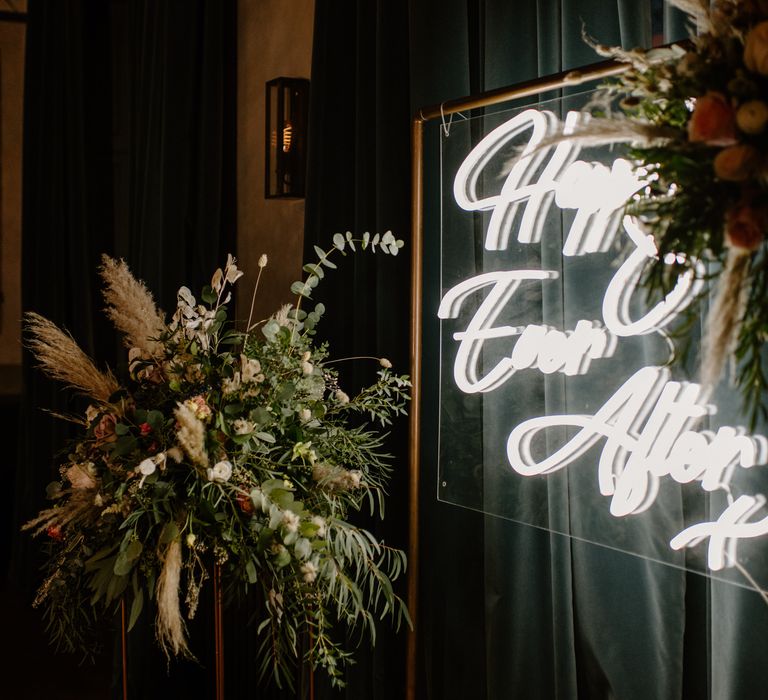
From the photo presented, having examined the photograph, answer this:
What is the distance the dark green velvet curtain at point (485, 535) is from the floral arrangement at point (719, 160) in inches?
17.8

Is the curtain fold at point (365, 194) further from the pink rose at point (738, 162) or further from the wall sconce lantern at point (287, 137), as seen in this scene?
the pink rose at point (738, 162)

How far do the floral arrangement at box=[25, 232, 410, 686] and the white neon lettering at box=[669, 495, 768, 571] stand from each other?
23.4 inches

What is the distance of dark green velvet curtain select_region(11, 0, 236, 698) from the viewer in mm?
2645

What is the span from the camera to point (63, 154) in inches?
137

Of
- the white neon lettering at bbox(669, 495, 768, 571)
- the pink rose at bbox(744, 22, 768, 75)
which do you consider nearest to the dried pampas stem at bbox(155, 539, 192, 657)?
the white neon lettering at bbox(669, 495, 768, 571)

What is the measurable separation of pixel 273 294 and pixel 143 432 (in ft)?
3.81

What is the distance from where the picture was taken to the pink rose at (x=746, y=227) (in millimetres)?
743

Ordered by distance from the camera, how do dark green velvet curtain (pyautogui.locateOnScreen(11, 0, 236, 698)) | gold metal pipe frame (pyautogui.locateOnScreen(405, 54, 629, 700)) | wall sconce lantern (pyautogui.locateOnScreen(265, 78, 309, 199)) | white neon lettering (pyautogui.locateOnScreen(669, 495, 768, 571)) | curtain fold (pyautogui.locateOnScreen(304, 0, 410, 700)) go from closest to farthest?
white neon lettering (pyautogui.locateOnScreen(669, 495, 768, 571))
gold metal pipe frame (pyautogui.locateOnScreen(405, 54, 629, 700))
curtain fold (pyautogui.locateOnScreen(304, 0, 410, 700))
wall sconce lantern (pyautogui.locateOnScreen(265, 78, 309, 199))
dark green velvet curtain (pyautogui.locateOnScreen(11, 0, 236, 698))

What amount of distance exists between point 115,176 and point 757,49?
3.75 m

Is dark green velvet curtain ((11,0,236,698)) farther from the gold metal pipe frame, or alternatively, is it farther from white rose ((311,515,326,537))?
white rose ((311,515,326,537))

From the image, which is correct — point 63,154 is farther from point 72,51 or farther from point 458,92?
point 458,92

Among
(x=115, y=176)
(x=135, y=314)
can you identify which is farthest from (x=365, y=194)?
(x=115, y=176)

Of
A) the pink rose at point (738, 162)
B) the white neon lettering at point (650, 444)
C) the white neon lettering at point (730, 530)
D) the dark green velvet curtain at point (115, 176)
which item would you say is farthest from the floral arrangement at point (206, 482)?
the dark green velvet curtain at point (115, 176)

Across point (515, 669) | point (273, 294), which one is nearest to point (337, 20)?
point (273, 294)
